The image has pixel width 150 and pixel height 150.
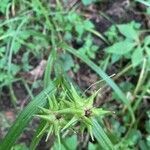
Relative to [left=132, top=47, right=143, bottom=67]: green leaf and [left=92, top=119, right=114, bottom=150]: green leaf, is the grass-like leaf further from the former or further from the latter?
[left=92, top=119, right=114, bottom=150]: green leaf

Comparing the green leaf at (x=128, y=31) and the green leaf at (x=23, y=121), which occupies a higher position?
the green leaf at (x=23, y=121)

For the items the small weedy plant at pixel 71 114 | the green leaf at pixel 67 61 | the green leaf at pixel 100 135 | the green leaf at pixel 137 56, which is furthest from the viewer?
the green leaf at pixel 67 61

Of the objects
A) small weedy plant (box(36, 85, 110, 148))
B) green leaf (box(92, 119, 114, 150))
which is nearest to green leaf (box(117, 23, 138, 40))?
green leaf (box(92, 119, 114, 150))

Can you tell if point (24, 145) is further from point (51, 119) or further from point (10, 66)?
point (51, 119)

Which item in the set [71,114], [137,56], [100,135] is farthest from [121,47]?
[71,114]

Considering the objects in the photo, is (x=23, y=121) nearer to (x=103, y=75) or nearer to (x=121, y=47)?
(x=103, y=75)

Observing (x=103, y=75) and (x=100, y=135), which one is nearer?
(x=100, y=135)

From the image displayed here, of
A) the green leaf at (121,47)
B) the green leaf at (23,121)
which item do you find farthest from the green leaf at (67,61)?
the green leaf at (23,121)

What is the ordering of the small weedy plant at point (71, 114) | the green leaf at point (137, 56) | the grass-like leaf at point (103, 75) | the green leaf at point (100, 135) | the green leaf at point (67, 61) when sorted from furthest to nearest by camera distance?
the green leaf at point (67, 61), the green leaf at point (137, 56), the grass-like leaf at point (103, 75), the green leaf at point (100, 135), the small weedy plant at point (71, 114)

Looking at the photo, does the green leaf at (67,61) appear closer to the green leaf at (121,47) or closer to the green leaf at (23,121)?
the green leaf at (121,47)
